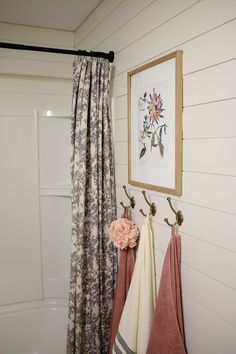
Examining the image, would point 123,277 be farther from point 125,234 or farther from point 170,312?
point 170,312

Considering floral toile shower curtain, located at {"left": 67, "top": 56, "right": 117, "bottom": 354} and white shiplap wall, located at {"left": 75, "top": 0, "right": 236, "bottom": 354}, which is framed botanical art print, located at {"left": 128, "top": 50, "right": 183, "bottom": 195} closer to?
white shiplap wall, located at {"left": 75, "top": 0, "right": 236, "bottom": 354}

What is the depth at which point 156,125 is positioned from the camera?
4.71ft

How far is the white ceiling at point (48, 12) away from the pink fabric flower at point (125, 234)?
4.73ft

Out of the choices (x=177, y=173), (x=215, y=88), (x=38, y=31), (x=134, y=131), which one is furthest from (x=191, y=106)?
(x=38, y=31)

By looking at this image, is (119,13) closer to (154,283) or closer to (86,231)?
(86,231)

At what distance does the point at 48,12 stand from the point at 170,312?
2029 millimetres

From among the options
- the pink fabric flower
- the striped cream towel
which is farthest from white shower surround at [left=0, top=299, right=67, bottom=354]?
the pink fabric flower

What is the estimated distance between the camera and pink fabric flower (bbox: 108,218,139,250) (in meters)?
1.64

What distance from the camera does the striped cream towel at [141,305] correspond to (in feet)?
Answer: 4.72

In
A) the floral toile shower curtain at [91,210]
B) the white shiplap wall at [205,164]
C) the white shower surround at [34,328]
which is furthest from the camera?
the white shower surround at [34,328]

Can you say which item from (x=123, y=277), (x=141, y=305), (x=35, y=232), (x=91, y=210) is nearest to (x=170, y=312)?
(x=141, y=305)

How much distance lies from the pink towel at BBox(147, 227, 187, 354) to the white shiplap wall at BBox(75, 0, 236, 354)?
3 centimetres

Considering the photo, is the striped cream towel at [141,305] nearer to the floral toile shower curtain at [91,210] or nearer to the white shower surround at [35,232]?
the floral toile shower curtain at [91,210]

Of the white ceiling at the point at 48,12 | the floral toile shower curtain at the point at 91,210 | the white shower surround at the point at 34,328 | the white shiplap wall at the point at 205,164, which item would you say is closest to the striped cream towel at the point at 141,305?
the white shiplap wall at the point at 205,164
